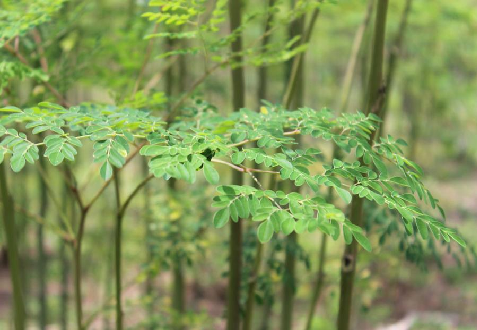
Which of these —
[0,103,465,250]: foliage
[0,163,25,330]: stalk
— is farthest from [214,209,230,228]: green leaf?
[0,163,25,330]: stalk

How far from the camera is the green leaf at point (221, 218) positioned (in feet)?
2.58

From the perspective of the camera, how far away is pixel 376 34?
123 centimetres

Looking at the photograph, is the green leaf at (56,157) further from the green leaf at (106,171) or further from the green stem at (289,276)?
the green stem at (289,276)

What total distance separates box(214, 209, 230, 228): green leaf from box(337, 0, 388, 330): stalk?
1.82 feet

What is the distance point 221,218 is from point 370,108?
66cm

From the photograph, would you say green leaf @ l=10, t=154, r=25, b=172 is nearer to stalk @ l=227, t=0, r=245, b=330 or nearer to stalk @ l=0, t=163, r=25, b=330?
stalk @ l=0, t=163, r=25, b=330

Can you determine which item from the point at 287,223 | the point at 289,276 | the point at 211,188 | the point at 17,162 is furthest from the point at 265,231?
the point at 211,188

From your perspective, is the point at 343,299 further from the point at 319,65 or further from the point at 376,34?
the point at 319,65

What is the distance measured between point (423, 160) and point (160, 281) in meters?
4.65

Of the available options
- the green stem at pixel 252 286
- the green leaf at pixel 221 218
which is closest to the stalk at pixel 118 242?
the green stem at pixel 252 286

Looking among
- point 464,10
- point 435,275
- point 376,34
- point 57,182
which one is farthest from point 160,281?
point 376,34

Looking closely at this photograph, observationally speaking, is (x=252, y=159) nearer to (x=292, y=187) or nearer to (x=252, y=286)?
(x=252, y=286)

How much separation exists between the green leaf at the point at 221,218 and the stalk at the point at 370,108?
55cm

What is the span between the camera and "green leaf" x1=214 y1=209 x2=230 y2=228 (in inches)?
31.0
